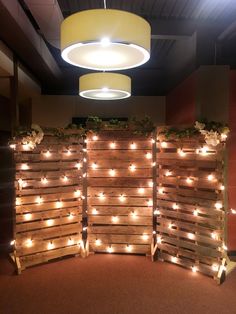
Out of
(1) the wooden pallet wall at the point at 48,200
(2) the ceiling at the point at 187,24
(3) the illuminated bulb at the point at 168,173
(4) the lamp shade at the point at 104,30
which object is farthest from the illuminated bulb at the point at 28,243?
(4) the lamp shade at the point at 104,30

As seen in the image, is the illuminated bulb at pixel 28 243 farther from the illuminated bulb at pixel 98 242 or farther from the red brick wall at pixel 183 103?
the red brick wall at pixel 183 103

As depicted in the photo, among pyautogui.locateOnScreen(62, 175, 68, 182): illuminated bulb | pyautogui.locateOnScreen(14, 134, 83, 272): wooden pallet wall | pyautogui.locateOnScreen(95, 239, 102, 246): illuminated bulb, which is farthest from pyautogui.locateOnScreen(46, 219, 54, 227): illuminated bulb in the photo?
pyautogui.locateOnScreen(95, 239, 102, 246): illuminated bulb

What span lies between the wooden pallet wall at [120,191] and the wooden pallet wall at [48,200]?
0.89 ft

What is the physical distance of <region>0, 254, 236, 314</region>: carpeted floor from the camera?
333cm

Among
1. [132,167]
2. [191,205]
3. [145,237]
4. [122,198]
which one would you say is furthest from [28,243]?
[191,205]

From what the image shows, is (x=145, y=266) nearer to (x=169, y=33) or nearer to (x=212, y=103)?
(x=212, y=103)

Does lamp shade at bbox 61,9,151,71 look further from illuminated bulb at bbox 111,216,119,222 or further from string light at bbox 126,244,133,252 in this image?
string light at bbox 126,244,133,252

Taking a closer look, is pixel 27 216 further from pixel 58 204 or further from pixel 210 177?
pixel 210 177

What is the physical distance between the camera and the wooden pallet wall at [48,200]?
429 centimetres

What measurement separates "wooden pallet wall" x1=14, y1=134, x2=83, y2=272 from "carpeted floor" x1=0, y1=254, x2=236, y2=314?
26cm

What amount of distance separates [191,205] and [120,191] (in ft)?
3.81

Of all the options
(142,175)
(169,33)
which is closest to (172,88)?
(169,33)

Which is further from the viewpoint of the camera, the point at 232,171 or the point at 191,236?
the point at 232,171

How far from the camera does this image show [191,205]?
4285 millimetres
